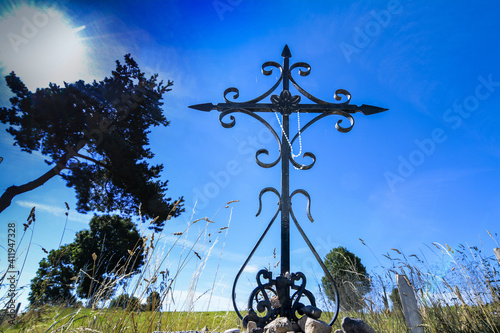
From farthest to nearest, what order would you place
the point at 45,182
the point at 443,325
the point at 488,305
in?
the point at 45,182
the point at 488,305
the point at 443,325

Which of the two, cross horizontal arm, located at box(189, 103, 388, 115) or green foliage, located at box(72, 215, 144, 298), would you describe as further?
green foliage, located at box(72, 215, 144, 298)

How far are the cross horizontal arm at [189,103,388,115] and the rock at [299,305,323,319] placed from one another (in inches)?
55.3

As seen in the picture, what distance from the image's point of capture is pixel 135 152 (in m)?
9.80

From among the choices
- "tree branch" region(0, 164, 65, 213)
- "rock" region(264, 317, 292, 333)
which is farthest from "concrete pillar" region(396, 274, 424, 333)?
"tree branch" region(0, 164, 65, 213)

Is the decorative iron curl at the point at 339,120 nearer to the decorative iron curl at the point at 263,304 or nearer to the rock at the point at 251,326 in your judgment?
the decorative iron curl at the point at 263,304

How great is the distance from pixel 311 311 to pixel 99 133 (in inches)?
354

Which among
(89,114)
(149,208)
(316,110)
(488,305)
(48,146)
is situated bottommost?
(488,305)

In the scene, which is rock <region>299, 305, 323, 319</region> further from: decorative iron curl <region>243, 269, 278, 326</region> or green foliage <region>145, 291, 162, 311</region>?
green foliage <region>145, 291, 162, 311</region>

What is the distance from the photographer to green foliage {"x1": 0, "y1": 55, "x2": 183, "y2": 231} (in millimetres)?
8930

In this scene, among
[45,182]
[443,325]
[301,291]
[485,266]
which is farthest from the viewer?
[45,182]

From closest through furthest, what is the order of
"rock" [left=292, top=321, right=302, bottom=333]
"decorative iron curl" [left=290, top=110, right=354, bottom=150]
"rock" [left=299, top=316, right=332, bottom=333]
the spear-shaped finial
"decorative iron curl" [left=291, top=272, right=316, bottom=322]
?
"rock" [left=299, top=316, right=332, bottom=333]
"rock" [left=292, top=321, right=302, bottom=333]
"decorative iron curl" [left=291, top=272, right=316, bottom=322]
"decorative iron curl" [left=290, top=110, right=354, bottom=150]
the spear-shaped finial

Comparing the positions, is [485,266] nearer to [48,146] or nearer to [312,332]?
[312,332]

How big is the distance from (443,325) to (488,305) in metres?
0.50

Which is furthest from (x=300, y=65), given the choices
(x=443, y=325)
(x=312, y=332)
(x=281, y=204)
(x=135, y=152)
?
(x=135, y=152)
